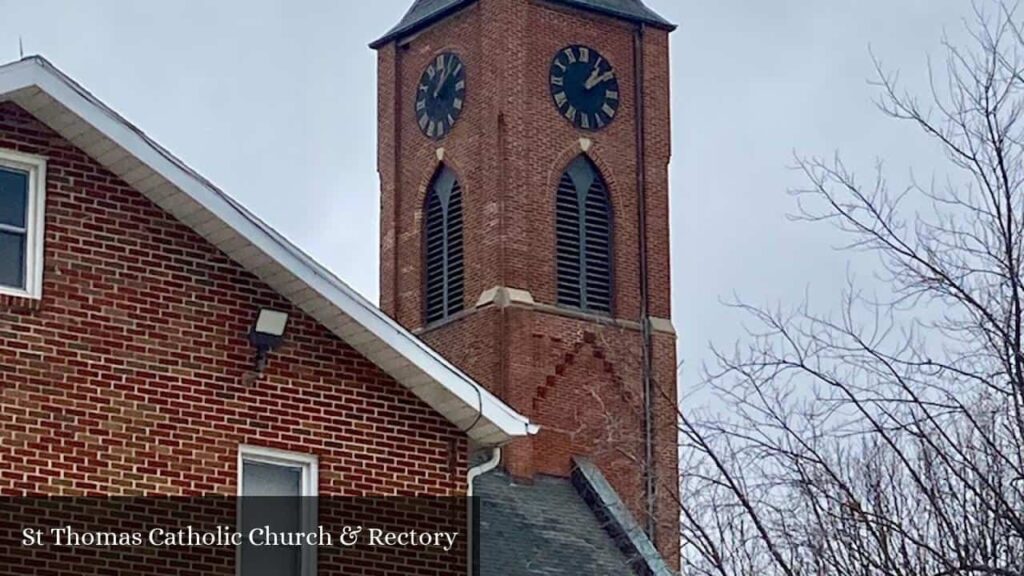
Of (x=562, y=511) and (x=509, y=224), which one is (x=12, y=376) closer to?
(x=562, y=511)

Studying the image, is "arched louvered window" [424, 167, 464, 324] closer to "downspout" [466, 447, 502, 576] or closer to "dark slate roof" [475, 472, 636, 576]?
"dark slate roof" [475, 472, 636, 576]

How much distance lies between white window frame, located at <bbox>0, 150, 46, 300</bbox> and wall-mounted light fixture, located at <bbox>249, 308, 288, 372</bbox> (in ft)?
5.54

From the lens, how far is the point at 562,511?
120 ft

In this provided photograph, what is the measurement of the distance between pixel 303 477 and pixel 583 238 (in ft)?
75.7

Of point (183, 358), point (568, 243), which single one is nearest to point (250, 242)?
point (183, 358)

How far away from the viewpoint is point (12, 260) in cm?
1809

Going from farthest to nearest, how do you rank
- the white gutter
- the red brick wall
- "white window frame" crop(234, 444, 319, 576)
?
the white gutter
"white window frame" crop(234, 444, 319, 576)
the red brick wall

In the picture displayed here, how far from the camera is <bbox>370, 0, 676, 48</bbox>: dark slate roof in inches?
1688

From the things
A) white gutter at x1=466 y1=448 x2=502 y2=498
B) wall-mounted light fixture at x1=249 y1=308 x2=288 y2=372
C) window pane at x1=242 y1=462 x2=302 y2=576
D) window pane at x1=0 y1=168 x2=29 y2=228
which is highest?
window pane at x1=0 y1=168 x2=29 y2=228

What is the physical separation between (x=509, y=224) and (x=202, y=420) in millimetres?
22293

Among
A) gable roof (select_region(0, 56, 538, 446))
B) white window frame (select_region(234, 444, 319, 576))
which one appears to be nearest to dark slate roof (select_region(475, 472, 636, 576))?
gable roof (select_region(0, 56, 538, 446))

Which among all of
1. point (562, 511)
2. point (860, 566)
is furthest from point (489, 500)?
point (860, 566)

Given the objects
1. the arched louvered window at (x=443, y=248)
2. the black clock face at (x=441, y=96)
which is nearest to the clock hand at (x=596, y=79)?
the black clock face at (x=441, y=96)

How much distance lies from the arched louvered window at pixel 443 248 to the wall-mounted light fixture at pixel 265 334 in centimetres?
2238
